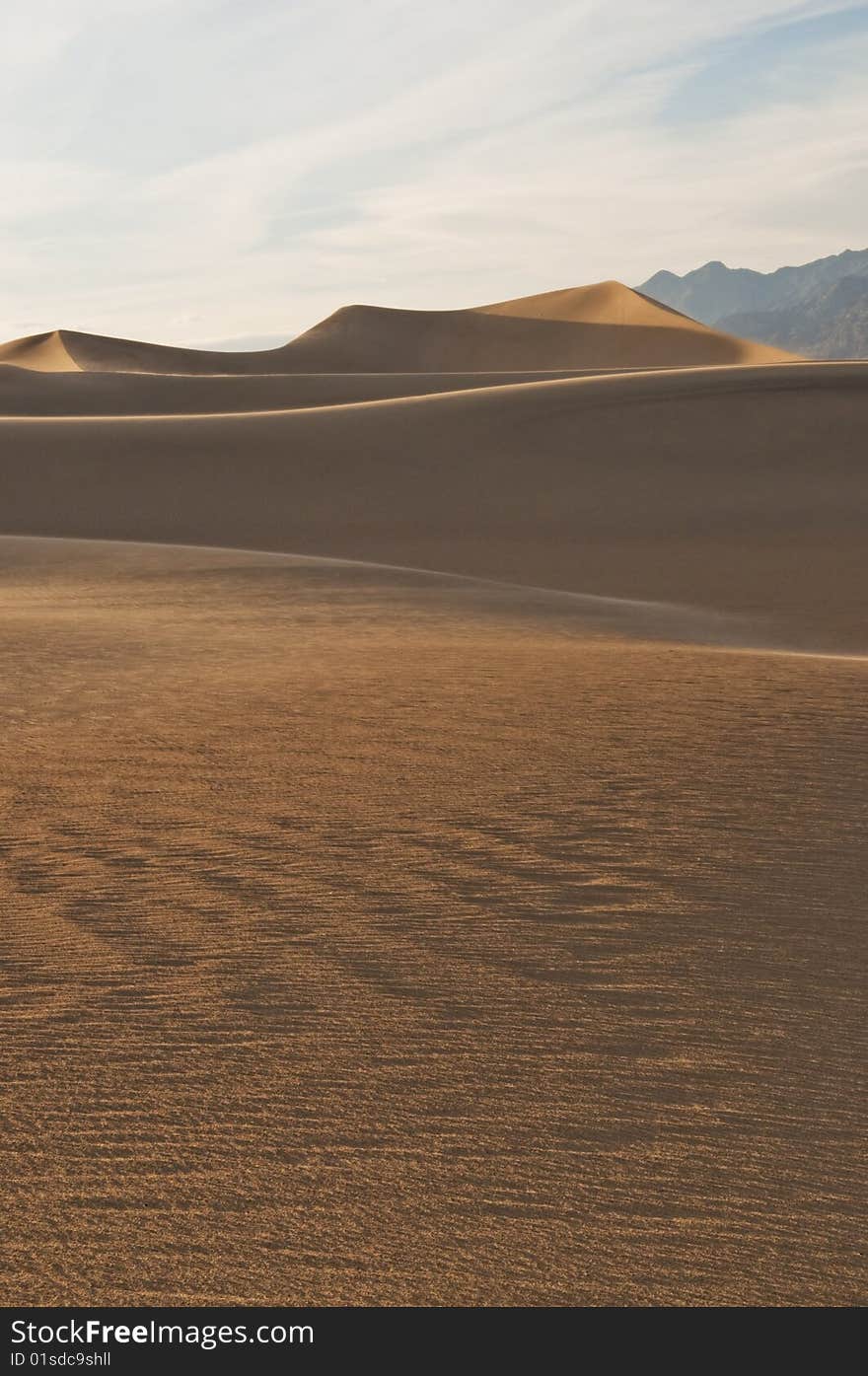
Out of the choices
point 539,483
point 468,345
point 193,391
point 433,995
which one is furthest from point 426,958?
point 468,345

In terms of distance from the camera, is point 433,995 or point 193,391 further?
point 193,391

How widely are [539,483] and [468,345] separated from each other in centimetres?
7298

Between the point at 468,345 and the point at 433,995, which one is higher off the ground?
the point at 468,345

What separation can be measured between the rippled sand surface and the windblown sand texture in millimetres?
13

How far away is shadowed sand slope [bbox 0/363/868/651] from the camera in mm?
20188

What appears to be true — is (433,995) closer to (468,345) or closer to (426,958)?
(426,958)

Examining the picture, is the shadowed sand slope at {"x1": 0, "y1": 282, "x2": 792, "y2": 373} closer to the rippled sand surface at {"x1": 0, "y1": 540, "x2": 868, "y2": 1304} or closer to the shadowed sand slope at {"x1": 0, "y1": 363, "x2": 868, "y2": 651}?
the shadowed sand slope at {"x1": 0, "y1": 363, "x2": 868, "y2": 651}

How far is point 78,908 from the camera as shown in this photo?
4.66m

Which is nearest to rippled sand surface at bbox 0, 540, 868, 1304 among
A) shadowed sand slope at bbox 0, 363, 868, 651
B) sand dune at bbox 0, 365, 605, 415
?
shadowed sand slope at bbox 0, 363, 868, 651

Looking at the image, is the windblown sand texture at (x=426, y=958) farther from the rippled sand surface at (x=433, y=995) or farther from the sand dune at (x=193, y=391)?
the sand dune at (x=193, y=391)

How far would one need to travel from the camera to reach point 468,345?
96.2 m

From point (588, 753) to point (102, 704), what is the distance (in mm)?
2972
